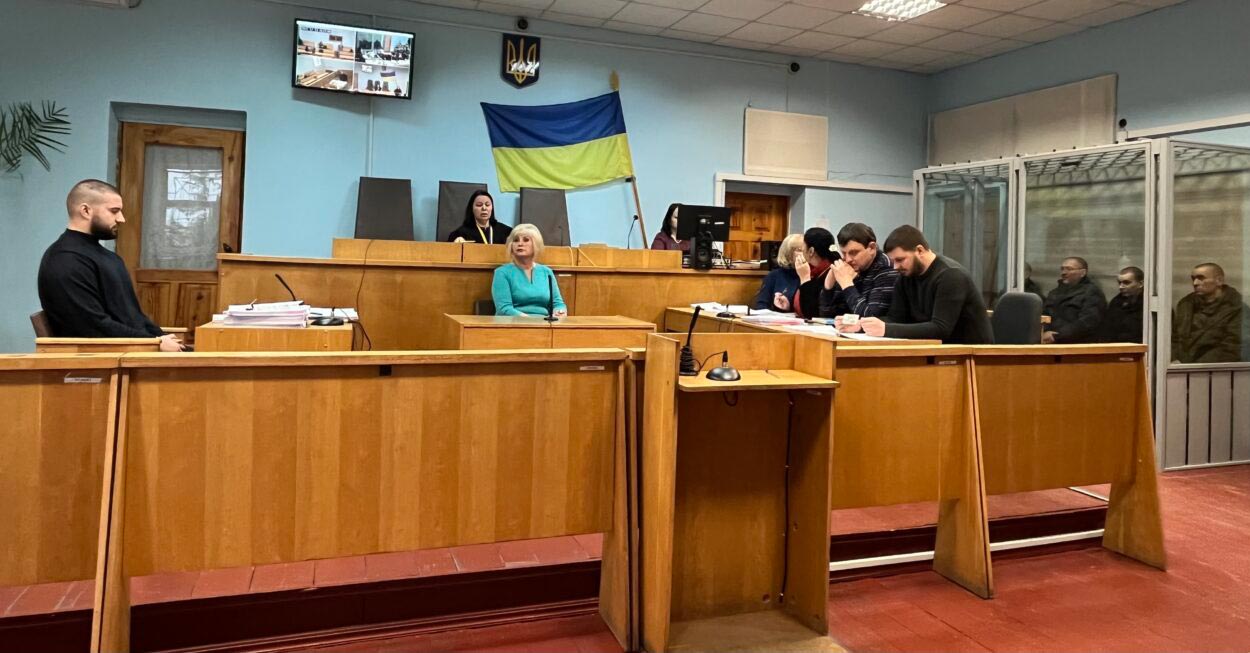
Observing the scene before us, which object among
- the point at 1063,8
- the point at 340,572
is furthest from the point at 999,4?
the point at 340,572

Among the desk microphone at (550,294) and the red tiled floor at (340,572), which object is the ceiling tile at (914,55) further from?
the red tiled floor at (340,572)

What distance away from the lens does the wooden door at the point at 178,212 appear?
6316mm

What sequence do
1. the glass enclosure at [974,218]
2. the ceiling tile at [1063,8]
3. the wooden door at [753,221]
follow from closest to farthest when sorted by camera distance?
the ceiling tile at [1063,8] < the glass enclosure at [974,218] < the wooden door at [753,221]

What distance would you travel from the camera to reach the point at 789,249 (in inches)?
195

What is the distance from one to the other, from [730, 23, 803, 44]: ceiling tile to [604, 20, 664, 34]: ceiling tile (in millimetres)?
759

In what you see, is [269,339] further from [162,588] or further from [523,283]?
[523,283]

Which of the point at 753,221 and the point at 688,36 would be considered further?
the point at 753,221

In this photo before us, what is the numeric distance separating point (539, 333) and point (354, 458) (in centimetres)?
160

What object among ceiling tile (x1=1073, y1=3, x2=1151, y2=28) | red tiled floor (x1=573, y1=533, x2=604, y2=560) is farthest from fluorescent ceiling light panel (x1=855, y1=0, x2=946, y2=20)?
red tiled floor (x1=573, y1=533, x2=604, y2=560)

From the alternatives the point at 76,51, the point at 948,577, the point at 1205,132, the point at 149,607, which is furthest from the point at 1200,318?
the point at 76,51

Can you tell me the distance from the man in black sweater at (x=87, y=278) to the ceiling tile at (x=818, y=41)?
19.9 feet

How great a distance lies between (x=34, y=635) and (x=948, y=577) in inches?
119

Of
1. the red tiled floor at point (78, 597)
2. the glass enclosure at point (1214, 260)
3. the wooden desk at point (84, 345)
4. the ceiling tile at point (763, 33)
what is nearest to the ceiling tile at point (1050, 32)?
the ceiling tile at point (763, 33)

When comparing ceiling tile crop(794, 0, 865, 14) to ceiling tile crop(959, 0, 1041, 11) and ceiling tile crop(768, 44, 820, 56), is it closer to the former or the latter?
ceiling tile crop(959, 0, 1041, 11)
